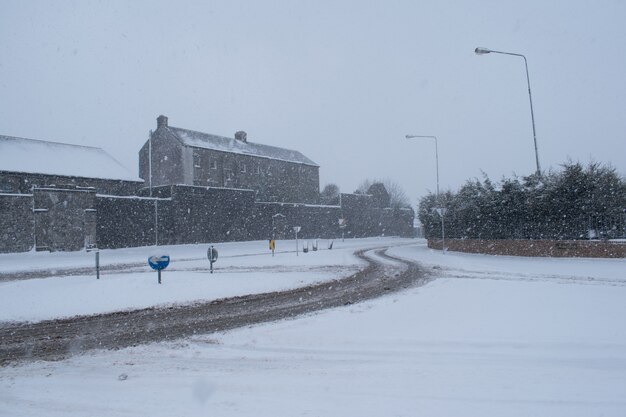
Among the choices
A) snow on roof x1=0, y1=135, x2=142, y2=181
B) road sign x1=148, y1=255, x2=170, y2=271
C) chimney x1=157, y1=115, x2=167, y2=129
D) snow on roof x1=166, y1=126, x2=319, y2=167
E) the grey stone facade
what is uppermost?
chimney x1=157, y1=115, x2=167, y2=129

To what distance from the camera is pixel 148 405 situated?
407cm

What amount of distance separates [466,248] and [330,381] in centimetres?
2385

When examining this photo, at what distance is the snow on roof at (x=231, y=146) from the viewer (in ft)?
158

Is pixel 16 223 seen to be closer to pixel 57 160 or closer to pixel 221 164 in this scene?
pixel 57 160

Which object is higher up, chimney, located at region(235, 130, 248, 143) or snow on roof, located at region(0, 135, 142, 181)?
chimney, located at region(235, 130, 248, 143)

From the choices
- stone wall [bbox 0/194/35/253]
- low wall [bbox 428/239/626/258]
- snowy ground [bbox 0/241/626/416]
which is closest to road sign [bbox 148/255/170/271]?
snowy ground [bbox 0/241/626/416]

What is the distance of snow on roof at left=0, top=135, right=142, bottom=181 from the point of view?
116 ft

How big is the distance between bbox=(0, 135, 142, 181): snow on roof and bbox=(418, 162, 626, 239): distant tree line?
32531 millimetres

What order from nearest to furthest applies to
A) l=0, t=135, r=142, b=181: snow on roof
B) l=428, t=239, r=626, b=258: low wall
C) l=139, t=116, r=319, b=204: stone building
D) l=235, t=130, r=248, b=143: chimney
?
l=428, t=239, r=626, b=258: low wall → l=0, t=135, r=142, b=181: snow on roof → l=139, t=116, r=319, b=204: stone building → l=235, t=130, r=248, b=143: chimney

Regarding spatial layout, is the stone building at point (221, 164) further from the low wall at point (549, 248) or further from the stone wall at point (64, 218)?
the low wall at point (549, 248)

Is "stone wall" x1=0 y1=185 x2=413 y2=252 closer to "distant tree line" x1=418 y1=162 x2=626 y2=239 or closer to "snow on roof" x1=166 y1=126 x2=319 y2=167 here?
"snow on roof" x1=166 y1=126 x2=319 y2=167

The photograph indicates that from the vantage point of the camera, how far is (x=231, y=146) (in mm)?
53500

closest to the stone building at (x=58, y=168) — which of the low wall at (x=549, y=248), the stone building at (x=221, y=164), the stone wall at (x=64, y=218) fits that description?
the stone wall at (x=64, y=218)

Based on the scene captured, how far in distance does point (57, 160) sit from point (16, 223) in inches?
391
